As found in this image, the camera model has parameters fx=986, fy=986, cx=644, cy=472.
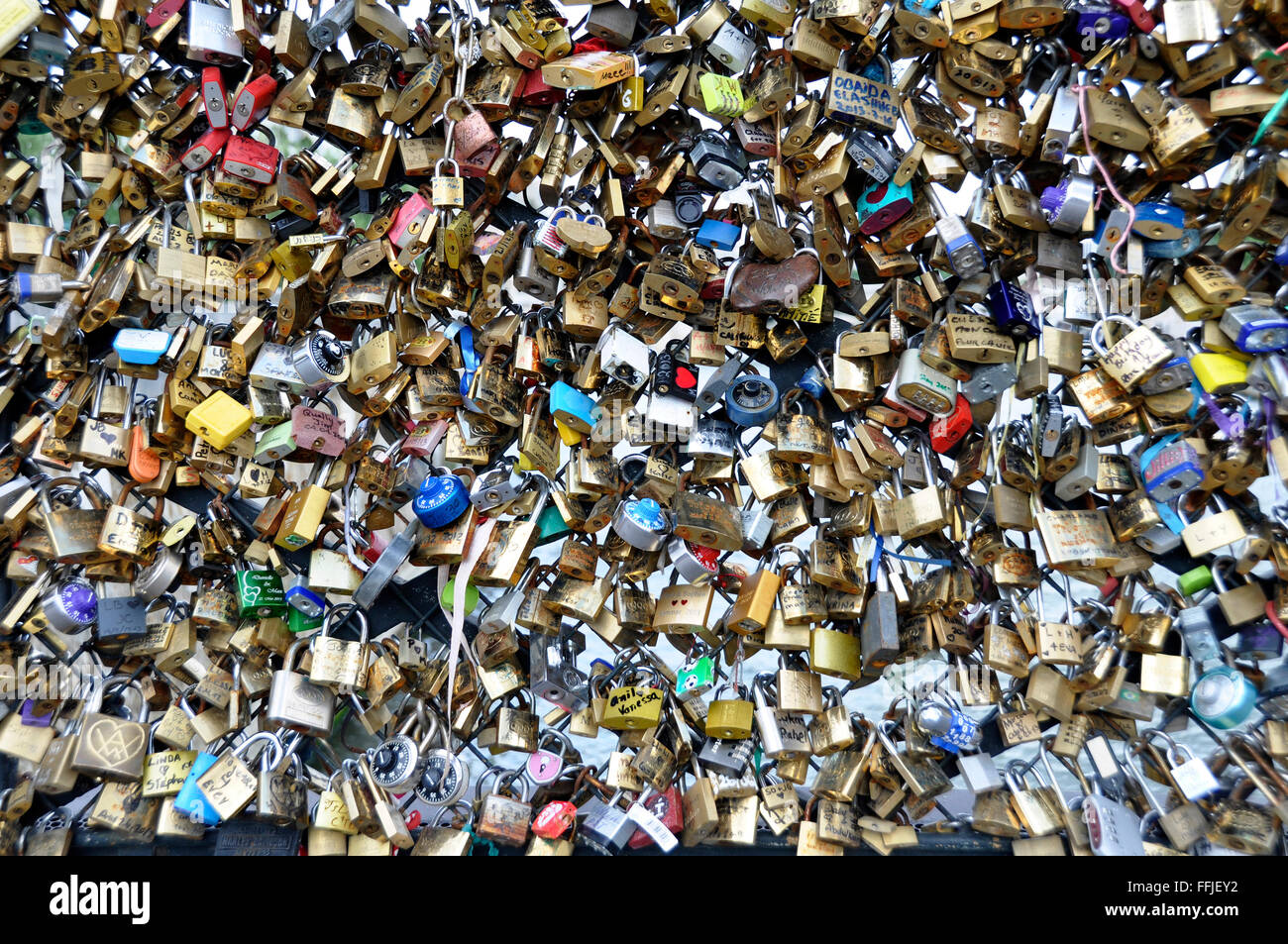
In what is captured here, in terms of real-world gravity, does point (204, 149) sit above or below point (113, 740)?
above

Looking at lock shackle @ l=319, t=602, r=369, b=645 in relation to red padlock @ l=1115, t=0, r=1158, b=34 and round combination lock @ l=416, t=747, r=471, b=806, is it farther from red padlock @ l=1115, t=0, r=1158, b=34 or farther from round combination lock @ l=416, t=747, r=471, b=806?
red padlock @ l=1115, t=0, r=1158, b=34

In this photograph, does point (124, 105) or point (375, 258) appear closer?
point (375, 258)

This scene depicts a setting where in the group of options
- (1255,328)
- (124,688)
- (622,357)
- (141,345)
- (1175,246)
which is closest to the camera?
(1255,328)

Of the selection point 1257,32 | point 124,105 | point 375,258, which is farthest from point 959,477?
point 124,105

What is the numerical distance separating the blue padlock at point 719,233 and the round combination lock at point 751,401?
1.05ft

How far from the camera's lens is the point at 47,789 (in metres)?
2.43

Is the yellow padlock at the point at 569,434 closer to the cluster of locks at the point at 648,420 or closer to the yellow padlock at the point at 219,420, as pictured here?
the cluster of locks at the point at 648,420

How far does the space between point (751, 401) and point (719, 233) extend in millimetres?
389

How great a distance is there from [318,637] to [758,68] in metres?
1.66

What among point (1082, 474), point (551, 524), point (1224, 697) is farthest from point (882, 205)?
point (1224, 697)

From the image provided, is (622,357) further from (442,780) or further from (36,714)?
(36,714)

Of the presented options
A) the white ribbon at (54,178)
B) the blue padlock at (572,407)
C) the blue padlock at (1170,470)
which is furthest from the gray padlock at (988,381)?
the white ribbon at (54,178)

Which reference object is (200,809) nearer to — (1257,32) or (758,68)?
(758,68)

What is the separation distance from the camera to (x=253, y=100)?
2.38 metres
